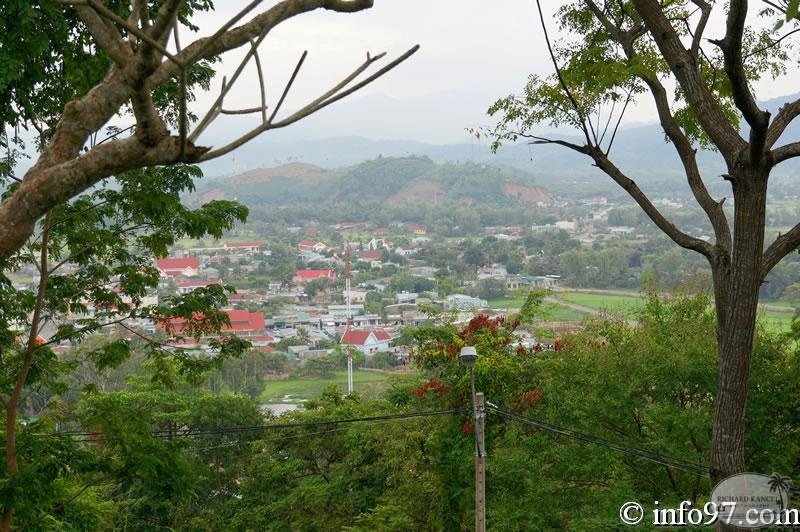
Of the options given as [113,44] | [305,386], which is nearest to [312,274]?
[305,386]

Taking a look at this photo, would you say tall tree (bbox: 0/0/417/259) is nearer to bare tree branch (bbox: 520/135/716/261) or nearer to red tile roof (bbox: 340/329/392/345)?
bare tree branch (bbox: 520/135/716/261)

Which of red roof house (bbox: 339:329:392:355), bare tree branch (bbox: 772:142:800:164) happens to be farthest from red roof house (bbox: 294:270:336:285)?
bare tree branch (bbox: 772:142:800:164)

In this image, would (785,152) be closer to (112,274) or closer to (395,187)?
(112,274)

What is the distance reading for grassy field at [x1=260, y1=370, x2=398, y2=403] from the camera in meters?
27.6

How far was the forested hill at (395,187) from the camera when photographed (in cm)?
9656

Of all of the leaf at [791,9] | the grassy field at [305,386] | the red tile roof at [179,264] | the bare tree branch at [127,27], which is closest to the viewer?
the leaf at [791,9]

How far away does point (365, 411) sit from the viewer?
11.9 m

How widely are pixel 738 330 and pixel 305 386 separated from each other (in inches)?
1087

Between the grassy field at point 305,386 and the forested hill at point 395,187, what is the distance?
61.3m

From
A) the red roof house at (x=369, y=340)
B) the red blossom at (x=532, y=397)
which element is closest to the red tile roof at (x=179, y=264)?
the red roof house at (x=369, y=340)

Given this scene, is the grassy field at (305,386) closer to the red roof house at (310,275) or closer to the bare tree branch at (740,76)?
the red roof house at (310,275)

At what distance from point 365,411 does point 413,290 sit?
131ft

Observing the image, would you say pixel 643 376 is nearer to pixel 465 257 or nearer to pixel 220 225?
pixel 220 225

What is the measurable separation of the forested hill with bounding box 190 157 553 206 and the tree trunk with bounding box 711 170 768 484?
88754 millimetres
